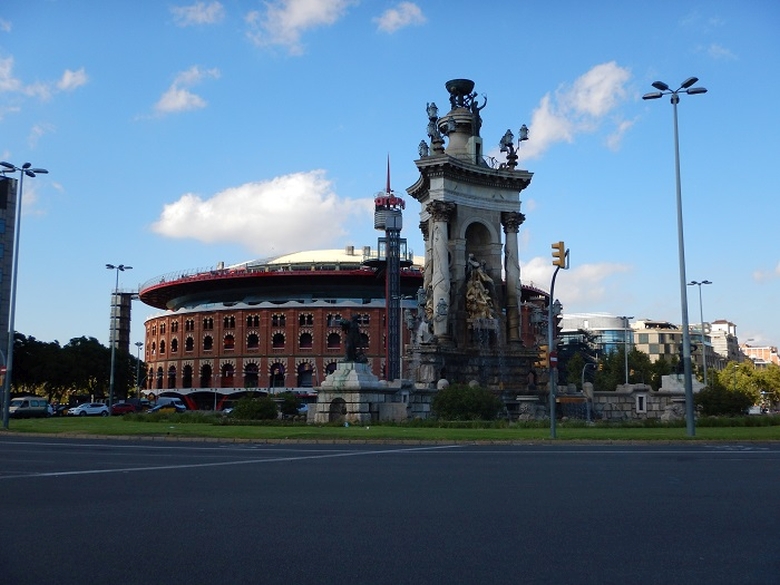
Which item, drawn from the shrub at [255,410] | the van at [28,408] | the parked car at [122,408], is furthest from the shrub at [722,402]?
the parked car at [122,408]

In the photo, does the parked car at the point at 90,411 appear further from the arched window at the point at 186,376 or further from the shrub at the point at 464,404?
the shrub at the point at 464,404

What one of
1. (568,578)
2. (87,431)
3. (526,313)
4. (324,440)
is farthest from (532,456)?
(526,313)

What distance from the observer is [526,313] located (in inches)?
3656

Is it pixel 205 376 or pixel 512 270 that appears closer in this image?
pixel 512 270

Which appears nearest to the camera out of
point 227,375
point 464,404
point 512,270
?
point 464,404

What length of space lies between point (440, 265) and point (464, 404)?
11794 millimetres

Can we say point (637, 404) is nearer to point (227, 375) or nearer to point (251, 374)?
point (251, 374)

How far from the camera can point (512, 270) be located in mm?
48250

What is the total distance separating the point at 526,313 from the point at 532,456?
249 ft

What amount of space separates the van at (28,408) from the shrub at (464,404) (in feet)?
102

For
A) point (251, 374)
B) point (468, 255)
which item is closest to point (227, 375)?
point (251, 374)

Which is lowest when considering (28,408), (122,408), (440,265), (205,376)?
(122,408)

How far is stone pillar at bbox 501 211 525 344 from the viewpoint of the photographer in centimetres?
4775

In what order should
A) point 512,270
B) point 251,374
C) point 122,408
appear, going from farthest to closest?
point 251,374
point 122,408
point 512,270
